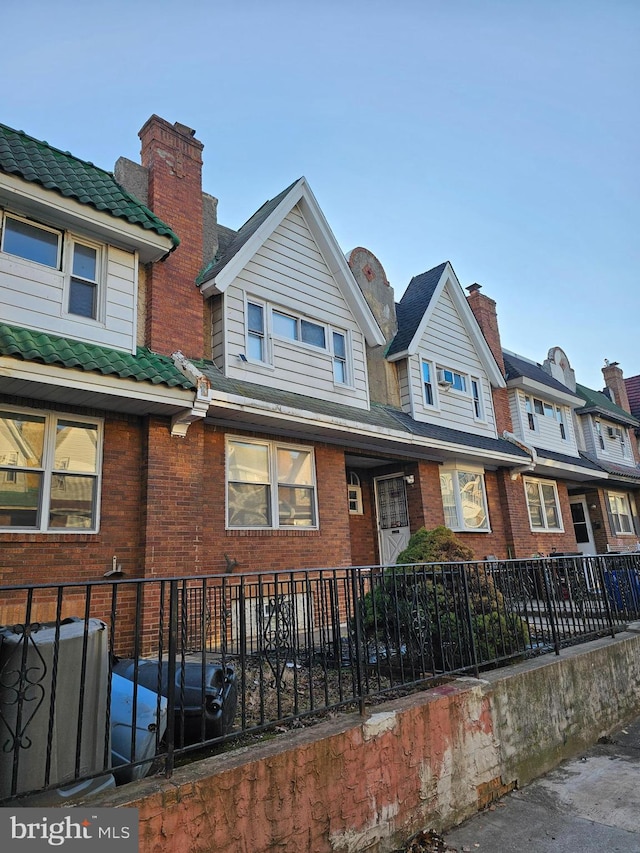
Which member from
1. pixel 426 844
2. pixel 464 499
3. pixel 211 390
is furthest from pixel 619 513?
pixel 426 844

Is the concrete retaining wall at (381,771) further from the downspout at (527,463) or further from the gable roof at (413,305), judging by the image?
the downspout at (527,463)

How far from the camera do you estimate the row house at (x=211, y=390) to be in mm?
7473

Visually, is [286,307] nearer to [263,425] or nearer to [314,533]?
[263,425]

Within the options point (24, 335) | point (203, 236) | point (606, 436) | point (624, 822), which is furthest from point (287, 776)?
point (606, 436)

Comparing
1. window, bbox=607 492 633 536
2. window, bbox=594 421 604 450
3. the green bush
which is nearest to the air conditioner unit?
the green bush

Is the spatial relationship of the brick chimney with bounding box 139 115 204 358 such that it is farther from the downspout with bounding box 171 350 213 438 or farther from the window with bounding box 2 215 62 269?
the window with bounding box 2 215 62 269

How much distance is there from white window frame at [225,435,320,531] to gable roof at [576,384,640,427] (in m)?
14.6

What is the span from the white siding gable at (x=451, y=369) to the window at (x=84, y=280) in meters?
7.90

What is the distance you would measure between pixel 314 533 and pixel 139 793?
7923 mm

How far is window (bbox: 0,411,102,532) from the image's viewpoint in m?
7.24

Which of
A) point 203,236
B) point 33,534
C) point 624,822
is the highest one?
point 203,236

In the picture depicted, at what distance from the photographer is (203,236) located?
11.1m

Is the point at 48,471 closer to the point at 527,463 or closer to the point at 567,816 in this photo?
the point at 567,816

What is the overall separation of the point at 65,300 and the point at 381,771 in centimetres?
721
